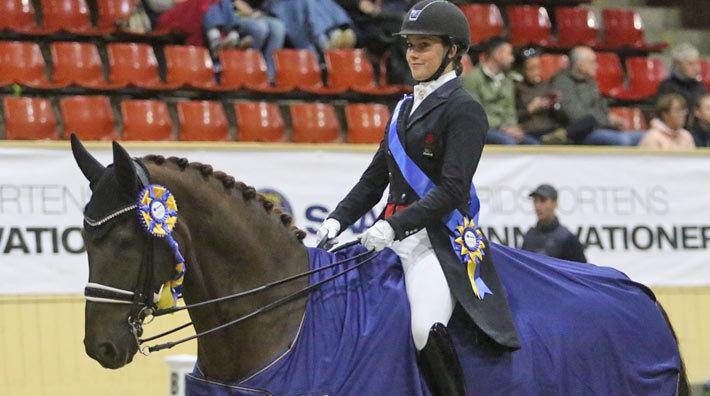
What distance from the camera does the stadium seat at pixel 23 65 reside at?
402 inches

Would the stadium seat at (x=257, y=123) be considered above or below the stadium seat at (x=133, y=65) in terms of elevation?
below

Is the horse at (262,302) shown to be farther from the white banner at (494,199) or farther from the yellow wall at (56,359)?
the white banner at (494,199)

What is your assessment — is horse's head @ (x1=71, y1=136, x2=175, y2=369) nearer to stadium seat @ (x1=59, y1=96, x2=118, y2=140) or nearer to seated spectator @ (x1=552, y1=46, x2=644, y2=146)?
stadium seat @ (x1=59, y1=96, x2=118, y2=140)

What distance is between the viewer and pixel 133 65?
35.5 ft

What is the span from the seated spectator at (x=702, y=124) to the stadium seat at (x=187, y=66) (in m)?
4.22

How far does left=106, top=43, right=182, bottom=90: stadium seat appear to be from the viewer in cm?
1069

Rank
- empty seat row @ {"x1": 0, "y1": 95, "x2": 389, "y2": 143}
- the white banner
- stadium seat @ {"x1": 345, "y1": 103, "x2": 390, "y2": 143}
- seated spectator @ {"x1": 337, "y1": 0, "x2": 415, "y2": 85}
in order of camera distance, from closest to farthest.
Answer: the white banner
empty seat row @ {"x1": 0, "y1": 95, "x2": 389, "y2": 143}
stadium seat @ {"x1": 345, "y1": 103, "x2": 390, "y2": 143}
seated spectator @ {"x1": 337, "y1": 0, "x2": 415, "y2": 85}

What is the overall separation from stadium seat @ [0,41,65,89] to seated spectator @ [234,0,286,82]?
1.83 metres

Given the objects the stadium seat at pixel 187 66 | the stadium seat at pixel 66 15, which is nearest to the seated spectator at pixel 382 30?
the stadium seat at pixel 187 66

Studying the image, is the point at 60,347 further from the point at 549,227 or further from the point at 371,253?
the point at 371,253

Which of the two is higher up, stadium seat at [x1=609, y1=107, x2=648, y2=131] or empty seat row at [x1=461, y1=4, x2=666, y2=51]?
empty seat row at [x1=461, y1=4, x2=666, y2=51]

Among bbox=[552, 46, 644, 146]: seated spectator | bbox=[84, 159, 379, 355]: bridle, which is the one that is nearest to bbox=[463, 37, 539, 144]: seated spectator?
bbox=[552, 46, 644, 146]: seated spectator

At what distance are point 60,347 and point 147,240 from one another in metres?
4.09

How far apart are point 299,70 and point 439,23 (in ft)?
22.2
